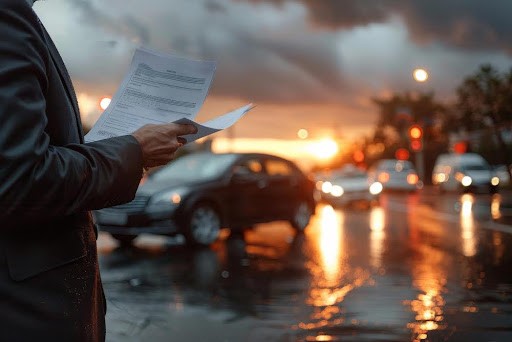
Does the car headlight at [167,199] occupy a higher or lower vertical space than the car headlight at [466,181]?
lower

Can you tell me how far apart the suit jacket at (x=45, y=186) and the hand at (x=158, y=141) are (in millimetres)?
39

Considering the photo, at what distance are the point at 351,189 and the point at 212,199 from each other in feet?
48.4

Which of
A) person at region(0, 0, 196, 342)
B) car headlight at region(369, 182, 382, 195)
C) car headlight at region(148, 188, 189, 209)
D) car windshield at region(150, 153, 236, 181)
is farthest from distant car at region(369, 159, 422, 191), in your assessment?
person at region(0, 0, 196, 342)

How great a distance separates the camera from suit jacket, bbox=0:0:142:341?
1711 mm

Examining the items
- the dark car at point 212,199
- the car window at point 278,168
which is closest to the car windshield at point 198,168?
the dark car at point 212,199

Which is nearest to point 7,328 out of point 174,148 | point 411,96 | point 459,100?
point 174,148

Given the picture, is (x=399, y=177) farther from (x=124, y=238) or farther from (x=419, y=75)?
(x=124, y=238)

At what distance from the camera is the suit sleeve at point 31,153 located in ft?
5.57

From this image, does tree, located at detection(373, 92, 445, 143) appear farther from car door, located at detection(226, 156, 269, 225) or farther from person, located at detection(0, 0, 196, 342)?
person, located at detection(0, 0, 196, 342)

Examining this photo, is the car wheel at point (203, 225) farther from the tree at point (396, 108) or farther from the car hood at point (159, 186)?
the tree at point (396, 108)

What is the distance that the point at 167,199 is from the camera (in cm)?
1202

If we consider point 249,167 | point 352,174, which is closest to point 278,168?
point 249,167

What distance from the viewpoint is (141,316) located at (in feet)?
21.1

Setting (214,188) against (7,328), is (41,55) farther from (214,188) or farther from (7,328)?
(214,188)
